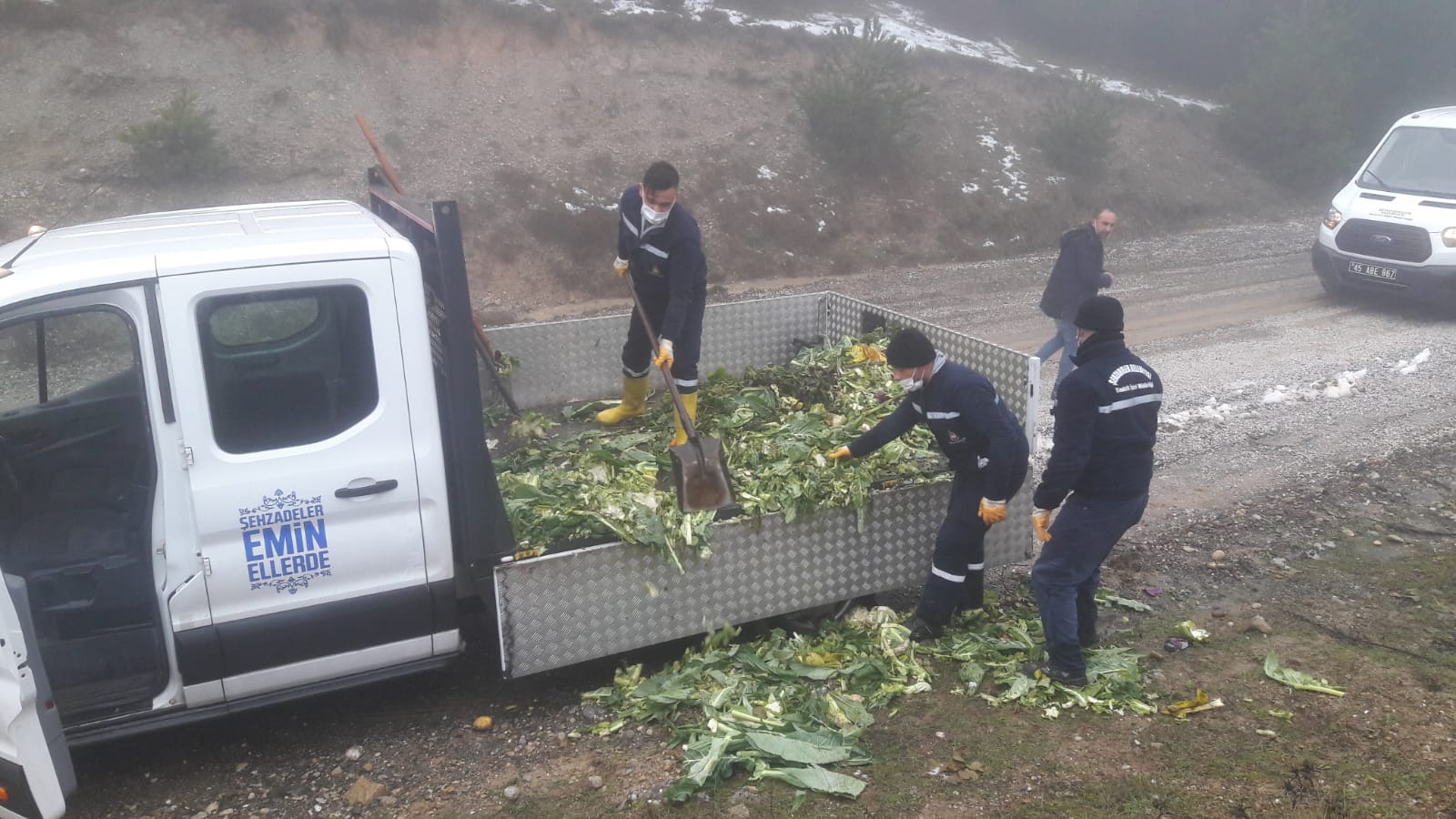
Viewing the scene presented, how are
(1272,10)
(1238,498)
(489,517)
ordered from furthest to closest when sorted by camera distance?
1. (1272,10)
2. (1238,498)
3. (489,517)

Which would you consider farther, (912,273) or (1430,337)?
(912,273)

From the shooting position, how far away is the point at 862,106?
65.2 feet

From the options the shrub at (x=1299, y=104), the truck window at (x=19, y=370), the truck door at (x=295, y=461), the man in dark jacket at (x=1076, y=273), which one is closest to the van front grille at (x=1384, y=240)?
the man in dark jacket at (x=1076, y=273)

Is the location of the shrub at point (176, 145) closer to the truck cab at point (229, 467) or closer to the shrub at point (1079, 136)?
the truck cab at point (229, 467)

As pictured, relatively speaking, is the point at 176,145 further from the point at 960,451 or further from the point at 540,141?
the point at 960,451

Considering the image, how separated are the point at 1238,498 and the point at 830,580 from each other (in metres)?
3.81

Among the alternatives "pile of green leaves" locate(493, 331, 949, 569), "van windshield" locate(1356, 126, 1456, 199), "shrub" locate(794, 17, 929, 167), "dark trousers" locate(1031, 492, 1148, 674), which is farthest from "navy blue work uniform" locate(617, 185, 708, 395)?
"shrub" locate(794, 17, 929, 167)

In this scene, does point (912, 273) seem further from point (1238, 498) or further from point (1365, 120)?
point (1365, 120)

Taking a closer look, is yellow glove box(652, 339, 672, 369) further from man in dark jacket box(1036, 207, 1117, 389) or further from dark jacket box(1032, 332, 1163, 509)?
man in dark jacket box(1036, 207, 1117, 389)

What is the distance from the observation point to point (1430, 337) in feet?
37.5

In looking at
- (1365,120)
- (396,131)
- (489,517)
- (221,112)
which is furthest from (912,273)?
(1365,120)

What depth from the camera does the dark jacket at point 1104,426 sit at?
4648 mm

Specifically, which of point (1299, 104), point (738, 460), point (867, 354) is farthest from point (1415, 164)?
point (1299, 104)

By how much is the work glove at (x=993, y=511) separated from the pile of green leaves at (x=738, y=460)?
489 mm
